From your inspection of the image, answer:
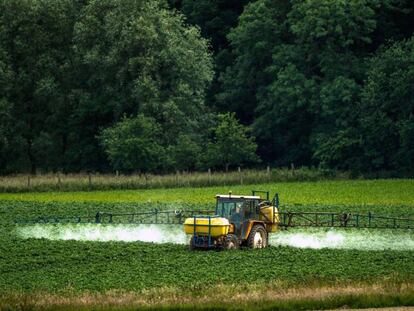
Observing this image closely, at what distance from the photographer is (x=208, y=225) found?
1677 inches

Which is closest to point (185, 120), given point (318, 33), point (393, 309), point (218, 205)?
point (318, 33)

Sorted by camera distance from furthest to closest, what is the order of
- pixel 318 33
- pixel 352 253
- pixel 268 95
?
pixel 268 95
pixel 318 33
pixel 352 253

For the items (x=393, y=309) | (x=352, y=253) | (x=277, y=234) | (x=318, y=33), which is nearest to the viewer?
(x=393, y=309)

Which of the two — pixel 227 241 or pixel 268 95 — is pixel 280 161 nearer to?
pixel 268 95

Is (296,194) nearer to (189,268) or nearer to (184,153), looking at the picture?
(184,153)

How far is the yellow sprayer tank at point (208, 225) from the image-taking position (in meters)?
42.6

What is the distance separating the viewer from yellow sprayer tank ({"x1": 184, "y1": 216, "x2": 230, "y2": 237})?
42.6m

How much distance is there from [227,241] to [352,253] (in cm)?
422

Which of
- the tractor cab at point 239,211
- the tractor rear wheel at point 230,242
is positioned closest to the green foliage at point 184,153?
the tractor cab at point 239,211

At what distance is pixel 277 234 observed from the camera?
51.0m

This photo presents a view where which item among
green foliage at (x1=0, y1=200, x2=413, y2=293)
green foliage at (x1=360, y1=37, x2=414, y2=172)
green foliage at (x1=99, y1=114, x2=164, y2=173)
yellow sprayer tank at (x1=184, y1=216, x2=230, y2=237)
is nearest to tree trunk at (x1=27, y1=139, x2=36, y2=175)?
green foliage at (x1=99, y1=114, x2=164, y2=173)

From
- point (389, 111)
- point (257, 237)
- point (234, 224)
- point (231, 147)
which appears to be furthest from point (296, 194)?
point (234, 224)

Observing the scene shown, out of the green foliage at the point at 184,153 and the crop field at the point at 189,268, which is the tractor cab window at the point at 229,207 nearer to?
the crop field at the point at 189,268

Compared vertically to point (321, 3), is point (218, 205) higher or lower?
lower
